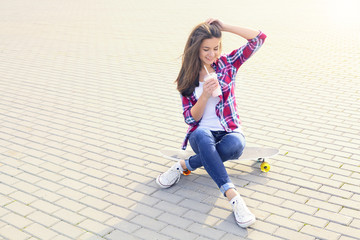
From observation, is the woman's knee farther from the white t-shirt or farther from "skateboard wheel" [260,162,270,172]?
"skateboard wheel" [260,162,270,172]

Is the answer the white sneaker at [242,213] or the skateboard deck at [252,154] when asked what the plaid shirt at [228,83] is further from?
the white sneaker at [242,213]

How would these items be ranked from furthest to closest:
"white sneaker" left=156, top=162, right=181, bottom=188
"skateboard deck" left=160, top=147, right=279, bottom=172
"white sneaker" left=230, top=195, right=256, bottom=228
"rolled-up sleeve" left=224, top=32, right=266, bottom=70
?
"skateboard deck" left=160, top=147, right=279, bottom=172
"white sneaker" left=156, top=162, right=181, bottom=188
"rolled-up sleeve" left=224, top=32, right=266, bottom=70
"white sneaker" left=230, top=195, right=256, bottom=228

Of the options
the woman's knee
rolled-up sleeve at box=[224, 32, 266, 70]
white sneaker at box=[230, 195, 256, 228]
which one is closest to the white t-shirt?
the woman's knee

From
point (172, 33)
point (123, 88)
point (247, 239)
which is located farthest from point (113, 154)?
point (172, 33)

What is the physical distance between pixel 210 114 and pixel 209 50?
56cm

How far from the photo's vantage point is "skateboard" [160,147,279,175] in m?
4.29

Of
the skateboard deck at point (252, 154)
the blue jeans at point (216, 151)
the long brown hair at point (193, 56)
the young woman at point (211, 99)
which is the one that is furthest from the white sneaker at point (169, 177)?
the long brown hair at point (193, 56)

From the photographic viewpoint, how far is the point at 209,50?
156 inches

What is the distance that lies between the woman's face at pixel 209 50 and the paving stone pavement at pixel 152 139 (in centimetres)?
110

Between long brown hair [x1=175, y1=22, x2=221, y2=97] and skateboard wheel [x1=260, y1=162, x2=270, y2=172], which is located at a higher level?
long brown hair [x1=175, y1=22, x2=221, y2=97]

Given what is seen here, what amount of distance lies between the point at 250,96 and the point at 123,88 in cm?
196

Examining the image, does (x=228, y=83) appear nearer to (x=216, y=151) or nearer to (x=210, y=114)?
(x=210, y=114)

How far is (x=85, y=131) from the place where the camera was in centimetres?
564

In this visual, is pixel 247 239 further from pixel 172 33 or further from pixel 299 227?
pixel 172 33
